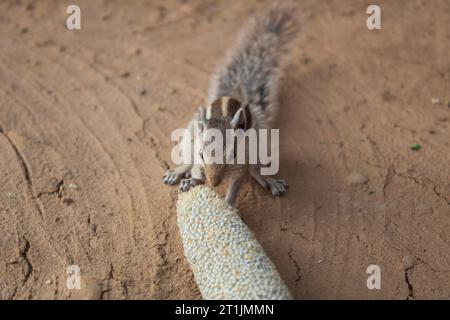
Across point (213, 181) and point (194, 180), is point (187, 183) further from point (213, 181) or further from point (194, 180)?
point (213, 181)

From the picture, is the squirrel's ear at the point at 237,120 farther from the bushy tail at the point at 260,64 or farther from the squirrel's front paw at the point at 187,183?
the bushy tail at the point at 260,64

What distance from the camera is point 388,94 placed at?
13.8 feet

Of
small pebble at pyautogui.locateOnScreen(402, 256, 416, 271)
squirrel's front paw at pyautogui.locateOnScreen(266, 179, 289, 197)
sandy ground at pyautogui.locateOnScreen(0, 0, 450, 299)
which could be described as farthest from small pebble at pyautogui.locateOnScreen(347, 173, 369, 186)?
small pebble at pyautogui.locateOnScreen(402, 256, 416, 271)

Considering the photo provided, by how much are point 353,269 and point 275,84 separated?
1735 millimetres

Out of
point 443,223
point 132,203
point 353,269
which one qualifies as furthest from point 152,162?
point 443,223

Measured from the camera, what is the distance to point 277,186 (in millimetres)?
3404

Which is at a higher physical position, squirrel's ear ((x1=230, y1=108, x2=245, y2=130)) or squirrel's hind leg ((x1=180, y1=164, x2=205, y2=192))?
squirrel's ear ((x1=230, y1=108, x2=245, y2=130))

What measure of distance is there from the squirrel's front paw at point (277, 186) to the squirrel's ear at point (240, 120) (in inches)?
14.8

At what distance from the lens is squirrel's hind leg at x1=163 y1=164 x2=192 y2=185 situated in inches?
135

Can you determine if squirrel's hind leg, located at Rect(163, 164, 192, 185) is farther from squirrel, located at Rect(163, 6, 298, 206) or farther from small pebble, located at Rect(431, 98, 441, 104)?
small pebble, located at Rect(431, 98, 441, 104)

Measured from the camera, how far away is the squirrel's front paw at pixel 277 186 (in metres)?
3.37

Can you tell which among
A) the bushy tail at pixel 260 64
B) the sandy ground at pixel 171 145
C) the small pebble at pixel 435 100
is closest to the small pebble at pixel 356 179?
the sandy ground at pixel 171 145

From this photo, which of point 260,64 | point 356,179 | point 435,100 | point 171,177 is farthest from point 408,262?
point 260,64
